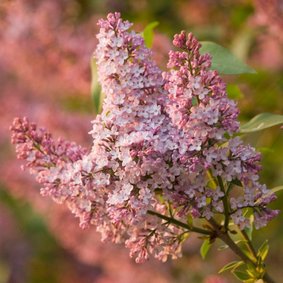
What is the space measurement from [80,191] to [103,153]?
0.09m

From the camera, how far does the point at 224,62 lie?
4.94 ft

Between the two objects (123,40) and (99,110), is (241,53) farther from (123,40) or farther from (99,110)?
(123,40)

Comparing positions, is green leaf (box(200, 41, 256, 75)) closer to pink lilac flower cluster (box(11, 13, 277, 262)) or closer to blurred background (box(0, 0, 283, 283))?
pink lilac flower cluster (box(11, 13, 277, 262))

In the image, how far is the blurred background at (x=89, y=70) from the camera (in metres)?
2.76

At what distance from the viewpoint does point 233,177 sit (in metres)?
1.31

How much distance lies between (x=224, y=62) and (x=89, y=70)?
138 cm

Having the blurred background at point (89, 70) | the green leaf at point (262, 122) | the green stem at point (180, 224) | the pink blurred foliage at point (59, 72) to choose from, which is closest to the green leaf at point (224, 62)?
the green leaf at point (262, 122)

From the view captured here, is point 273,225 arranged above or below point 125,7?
below

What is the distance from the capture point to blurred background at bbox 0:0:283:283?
9.07 feet

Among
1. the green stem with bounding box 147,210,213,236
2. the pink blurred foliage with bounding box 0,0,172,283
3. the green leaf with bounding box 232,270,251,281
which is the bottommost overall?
the green leaf with bounding box 232,270,251,281

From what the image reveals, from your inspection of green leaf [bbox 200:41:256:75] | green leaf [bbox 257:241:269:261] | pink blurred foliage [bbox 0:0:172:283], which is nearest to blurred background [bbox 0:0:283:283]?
pink blurred foliage [bbox 0:0:172:283]

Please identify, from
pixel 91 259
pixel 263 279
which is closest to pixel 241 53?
pixel 91 259

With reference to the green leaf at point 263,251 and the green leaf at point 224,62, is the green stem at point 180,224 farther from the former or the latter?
the green leaf at point 224,62

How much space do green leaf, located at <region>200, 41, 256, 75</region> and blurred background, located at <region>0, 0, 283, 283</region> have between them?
78 centimetres
